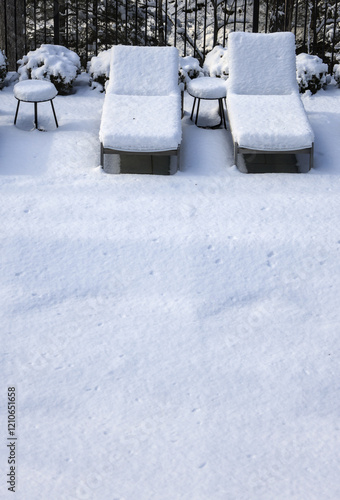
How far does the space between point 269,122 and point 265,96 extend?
25.9 inches

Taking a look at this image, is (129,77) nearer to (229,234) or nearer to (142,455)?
(229,234)

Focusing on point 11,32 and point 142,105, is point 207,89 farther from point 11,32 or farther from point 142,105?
point 11,32

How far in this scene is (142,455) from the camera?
14.4 ft

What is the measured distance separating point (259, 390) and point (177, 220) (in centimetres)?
205

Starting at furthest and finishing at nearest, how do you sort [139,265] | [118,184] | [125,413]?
[118,184] → [139,265] → [125,413]

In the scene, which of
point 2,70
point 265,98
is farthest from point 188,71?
point 2,70

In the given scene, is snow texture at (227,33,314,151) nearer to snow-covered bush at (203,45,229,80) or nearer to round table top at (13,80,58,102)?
snow-covered bush at (203,45,229,80)

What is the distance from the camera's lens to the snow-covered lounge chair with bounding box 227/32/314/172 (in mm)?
7328

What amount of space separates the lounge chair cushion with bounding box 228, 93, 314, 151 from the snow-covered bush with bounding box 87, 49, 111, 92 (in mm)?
1939

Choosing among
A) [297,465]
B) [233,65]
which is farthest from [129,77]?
[297,465]

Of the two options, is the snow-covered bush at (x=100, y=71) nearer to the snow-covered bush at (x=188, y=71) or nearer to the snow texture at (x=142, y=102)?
the snow-covered bush at (x=188, y=71)

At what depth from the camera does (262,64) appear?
831cm

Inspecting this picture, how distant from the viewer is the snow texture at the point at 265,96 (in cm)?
733

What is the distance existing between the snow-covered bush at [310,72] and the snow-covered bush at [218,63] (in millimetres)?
852
